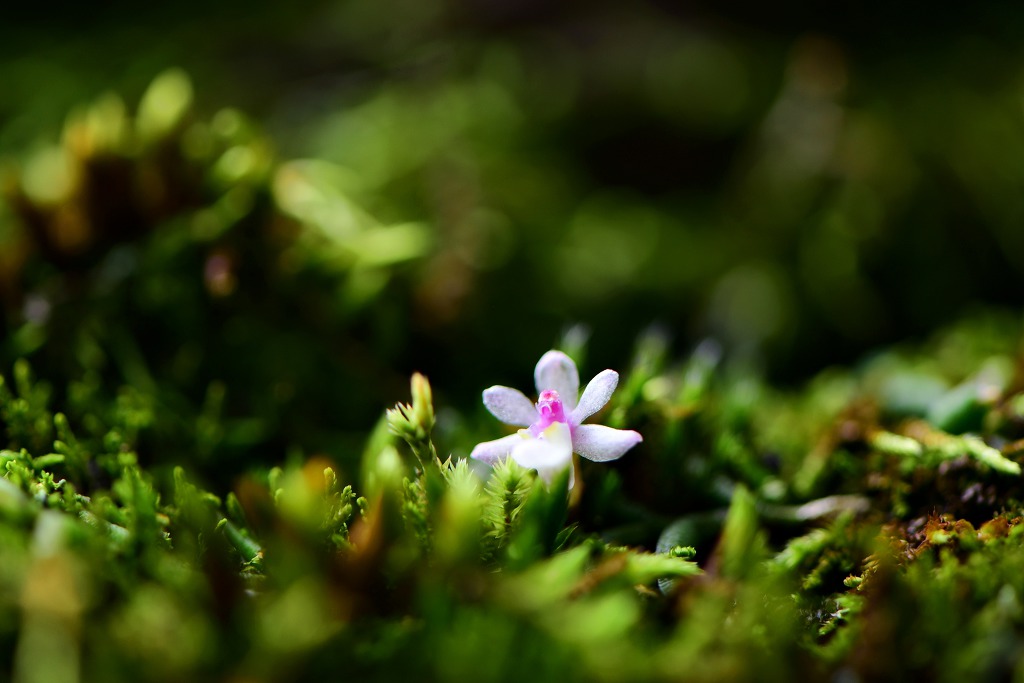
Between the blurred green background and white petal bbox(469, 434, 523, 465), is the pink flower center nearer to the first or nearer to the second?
white petal bbox(469, 434, 523, 465)

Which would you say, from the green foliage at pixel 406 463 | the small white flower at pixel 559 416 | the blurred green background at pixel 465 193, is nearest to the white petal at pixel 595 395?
the small white flower at pixel 559 416

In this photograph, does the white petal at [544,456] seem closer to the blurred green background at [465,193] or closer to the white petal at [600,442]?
the white petal at [600,442]

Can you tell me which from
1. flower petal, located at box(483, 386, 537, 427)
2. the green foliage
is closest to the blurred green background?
the green foliage

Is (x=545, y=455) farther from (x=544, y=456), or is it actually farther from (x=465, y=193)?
(x=465, y=193)

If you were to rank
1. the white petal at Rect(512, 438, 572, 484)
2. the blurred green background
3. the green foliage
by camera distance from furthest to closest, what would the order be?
the blurred green background
the white petal at Rect(512, 438, 572, 484)
the green foliage

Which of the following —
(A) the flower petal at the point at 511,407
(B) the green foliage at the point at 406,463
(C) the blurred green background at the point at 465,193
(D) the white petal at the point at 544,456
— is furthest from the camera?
(C) the blurred green background at the point at 465,193
